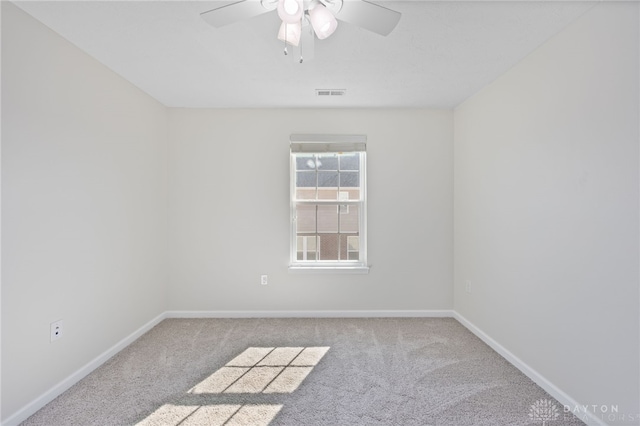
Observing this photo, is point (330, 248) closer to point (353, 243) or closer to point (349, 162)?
point (353, 243)

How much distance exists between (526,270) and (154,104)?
3.70 metres

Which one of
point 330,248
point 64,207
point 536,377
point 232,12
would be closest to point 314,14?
point 232,12

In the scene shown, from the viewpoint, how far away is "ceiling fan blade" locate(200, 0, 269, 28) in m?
1.37

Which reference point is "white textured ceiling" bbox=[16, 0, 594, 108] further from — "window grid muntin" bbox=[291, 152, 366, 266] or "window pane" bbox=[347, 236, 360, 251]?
"window pane" bbox=[347, 236, 360, 251]

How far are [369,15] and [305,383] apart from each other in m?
2.28

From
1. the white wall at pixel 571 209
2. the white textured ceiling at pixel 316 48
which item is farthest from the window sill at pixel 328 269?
the white textured ceiling at pixel 316 48

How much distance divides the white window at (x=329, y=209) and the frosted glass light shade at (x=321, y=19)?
1.94 metres

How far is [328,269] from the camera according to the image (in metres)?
3.34

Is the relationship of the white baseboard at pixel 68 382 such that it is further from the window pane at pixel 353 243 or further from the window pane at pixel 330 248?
the window pane at pixel 353 243

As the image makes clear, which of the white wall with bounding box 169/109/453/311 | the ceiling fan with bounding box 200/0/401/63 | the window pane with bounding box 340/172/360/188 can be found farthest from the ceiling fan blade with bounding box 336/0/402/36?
the window pane with bounding box 340/172/360/188

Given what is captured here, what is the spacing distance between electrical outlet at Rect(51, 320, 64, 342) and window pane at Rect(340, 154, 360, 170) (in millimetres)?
2759

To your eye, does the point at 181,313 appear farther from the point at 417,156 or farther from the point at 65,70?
the point at 417,156

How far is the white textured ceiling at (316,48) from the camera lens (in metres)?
1.71

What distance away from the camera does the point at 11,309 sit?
1.68m
